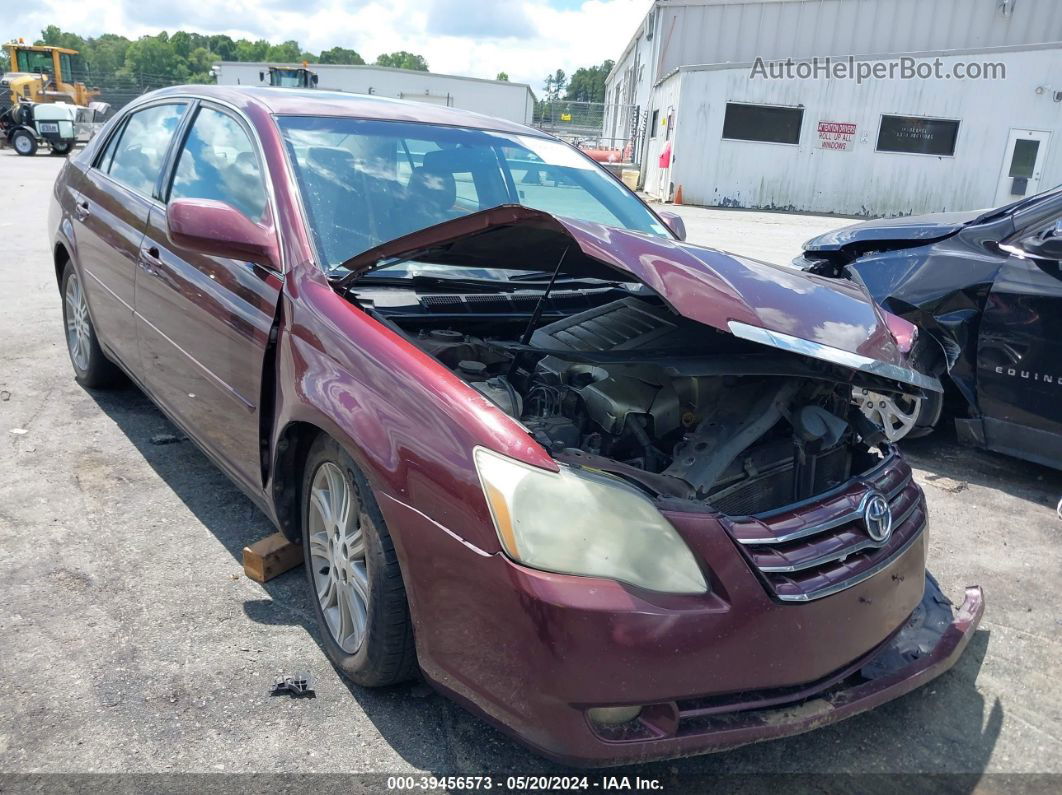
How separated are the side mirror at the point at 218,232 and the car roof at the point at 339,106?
713 millimetres

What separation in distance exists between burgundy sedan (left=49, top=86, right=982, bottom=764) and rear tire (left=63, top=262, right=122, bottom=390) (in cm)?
102

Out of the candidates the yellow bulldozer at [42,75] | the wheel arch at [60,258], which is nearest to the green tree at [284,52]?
the yellow bulldozer at [42,75]

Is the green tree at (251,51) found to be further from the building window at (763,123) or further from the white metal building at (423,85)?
the building window at (763,123)

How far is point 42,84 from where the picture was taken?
28.5 meters

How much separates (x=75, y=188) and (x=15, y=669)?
305 centimetres

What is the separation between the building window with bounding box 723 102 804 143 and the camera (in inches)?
884

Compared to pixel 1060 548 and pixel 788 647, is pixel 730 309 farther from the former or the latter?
pixel 1060 548

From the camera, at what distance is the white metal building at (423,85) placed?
39.8 meters

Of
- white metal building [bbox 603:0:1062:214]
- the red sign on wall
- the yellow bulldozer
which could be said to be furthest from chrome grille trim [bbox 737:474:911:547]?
the yellow bulldozer

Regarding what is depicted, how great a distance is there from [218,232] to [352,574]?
1.16 meters

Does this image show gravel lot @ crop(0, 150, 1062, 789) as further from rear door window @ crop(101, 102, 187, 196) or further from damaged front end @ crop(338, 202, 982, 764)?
rear door window @ crop(101, 102, 187, 196)

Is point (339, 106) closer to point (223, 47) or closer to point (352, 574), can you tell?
point (352, 574)

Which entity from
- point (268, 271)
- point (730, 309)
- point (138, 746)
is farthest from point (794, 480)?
point (138, 746)

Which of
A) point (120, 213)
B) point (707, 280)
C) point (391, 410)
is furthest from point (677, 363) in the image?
point (120, 213)
